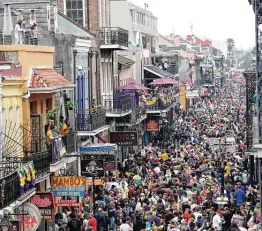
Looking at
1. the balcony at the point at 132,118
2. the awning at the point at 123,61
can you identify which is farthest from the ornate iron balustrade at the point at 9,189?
the awning at the point at 123,61

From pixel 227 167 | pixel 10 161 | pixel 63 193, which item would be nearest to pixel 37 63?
pixel 63 193

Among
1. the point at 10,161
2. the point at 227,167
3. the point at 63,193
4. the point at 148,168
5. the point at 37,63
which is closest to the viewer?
the point at 10,161

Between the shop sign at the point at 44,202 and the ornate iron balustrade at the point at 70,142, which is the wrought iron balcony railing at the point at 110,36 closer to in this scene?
the ornate iron balustrade at the point at 70,142

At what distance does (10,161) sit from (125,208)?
31.8 feet

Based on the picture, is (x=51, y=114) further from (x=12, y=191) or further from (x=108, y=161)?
(x=12, y=191)

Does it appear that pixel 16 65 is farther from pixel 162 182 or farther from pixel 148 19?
pixel 148 19

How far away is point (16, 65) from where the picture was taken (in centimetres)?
2988

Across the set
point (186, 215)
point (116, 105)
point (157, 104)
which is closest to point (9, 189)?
point (186, 215)

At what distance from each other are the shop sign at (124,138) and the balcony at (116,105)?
2.54 m

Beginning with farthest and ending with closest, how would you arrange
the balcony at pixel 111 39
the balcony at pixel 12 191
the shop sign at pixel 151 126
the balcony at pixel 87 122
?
the shop sign at pixel 151 126 → the balcony at pixel 111 39 → the balcony at pixel 87 122 → the balcony at pixel 12 191

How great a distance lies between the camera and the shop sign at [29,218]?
2389cm

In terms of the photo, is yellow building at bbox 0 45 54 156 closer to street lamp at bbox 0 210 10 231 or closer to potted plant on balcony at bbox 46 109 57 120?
potted plant on balcony at bbox 46 109 57 120

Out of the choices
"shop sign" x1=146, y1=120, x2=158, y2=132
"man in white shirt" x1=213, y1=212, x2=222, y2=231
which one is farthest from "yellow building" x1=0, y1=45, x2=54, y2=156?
"shop sign" x1=146, y1=120, x2=158, y2=132

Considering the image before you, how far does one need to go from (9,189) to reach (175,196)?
1408cm
